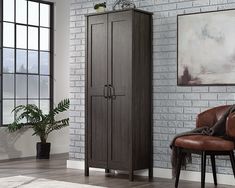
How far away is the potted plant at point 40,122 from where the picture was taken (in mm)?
7676

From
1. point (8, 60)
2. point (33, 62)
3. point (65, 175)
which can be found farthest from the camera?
point (33, 62)

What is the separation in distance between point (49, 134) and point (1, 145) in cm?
98

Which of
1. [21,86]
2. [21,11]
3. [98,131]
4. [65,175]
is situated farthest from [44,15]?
[65,175]

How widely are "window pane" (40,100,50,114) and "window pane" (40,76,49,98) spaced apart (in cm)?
10

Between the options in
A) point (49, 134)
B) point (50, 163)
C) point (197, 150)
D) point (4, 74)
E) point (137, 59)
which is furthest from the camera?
point (49, 134)

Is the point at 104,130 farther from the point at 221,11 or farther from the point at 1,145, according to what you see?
the point at 1,145

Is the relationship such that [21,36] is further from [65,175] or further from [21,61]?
[65,175]

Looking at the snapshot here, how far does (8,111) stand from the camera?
7766 mm

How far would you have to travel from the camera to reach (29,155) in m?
8.01

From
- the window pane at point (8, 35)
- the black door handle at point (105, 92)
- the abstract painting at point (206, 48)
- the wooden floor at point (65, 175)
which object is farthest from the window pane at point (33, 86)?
the abstract painting at point (206, 48)

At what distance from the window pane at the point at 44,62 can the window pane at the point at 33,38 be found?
190mm

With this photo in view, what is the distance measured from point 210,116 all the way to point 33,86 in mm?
3677

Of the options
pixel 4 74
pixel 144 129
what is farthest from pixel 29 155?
pixel 144 129

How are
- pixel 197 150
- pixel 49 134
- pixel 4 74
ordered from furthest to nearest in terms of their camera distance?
pixel 49 134, pixel 4 74, pixel 197 150
